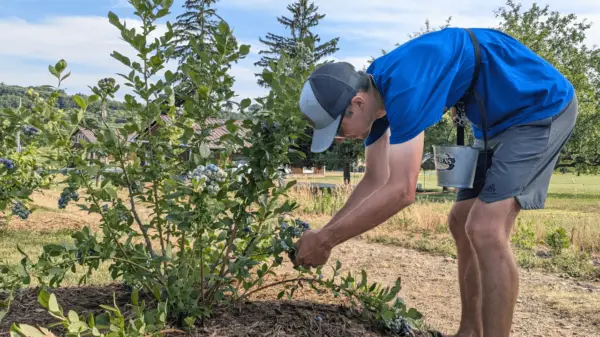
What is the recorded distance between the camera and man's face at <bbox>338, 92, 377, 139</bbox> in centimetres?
224

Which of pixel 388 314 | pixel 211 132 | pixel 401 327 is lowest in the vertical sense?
pixel 401 327

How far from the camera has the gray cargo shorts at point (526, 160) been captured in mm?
2371

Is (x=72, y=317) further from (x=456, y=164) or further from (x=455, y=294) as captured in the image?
(x=455, y=294)

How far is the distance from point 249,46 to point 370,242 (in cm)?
477

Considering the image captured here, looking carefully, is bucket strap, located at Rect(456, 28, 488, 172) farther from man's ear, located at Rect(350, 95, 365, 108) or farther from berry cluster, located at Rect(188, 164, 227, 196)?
berry cluster, located at Rect(188, 164, 227, 196)

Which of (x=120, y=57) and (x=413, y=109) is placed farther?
(x=120, y=57)

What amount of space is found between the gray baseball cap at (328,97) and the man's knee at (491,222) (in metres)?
0.73

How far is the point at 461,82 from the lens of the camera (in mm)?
2336

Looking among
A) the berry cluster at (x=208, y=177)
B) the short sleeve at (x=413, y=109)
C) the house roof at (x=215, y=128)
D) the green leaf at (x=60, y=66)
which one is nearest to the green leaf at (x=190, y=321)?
the berry cluster at (x=208, y=177)

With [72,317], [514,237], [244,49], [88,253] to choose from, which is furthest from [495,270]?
[514,237]

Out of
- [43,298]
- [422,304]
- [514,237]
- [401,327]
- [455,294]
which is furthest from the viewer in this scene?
[514,237]

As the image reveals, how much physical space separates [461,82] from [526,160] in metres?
0.44

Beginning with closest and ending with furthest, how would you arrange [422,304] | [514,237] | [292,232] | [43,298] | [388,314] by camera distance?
[43,298]
[292,232]
[388,314]
[422,304]
[514,237]

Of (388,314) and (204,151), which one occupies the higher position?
(204,151)
